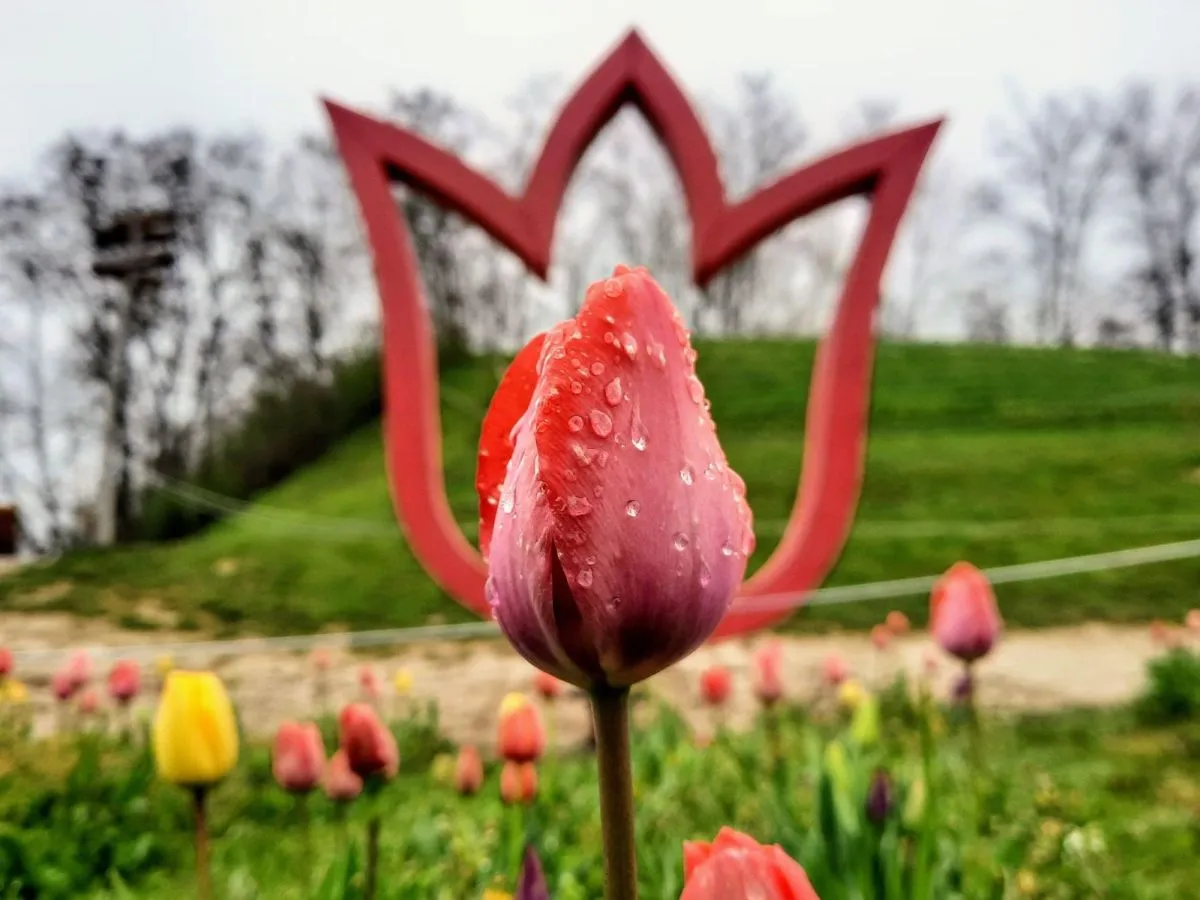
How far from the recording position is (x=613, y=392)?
35cm

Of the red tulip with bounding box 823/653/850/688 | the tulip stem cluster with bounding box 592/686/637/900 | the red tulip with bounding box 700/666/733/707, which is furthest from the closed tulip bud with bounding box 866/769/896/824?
the red tulip with bounding box 823/653/850/688

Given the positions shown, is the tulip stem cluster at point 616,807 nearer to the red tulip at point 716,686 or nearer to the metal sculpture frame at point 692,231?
the red tulip at point 716,686

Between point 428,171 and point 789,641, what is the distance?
9.91ft

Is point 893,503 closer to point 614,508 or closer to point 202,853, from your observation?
point 202,853

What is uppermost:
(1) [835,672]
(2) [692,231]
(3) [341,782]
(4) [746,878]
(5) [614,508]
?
(2) [692,231]

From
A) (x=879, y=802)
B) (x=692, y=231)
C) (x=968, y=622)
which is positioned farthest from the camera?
(x=692, y=231)

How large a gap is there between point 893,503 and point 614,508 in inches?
301

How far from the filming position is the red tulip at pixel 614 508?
0.34 m

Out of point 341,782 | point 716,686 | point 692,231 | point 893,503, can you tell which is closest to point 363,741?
point 341,782

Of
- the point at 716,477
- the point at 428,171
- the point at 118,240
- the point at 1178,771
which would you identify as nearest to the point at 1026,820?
the point at 1178,771

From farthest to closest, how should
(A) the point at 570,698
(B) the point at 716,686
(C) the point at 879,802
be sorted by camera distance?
(A) the point at 570,698 → (B) the point at 716,686 → (C) the point at 879,802

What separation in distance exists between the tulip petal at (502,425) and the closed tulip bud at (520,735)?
2.13 feet

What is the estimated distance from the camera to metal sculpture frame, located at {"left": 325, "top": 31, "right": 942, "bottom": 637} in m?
2.93

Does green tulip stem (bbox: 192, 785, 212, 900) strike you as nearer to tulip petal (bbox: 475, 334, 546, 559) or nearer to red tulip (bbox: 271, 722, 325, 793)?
red tulip (bbox: 271, 722, 325, 793)
